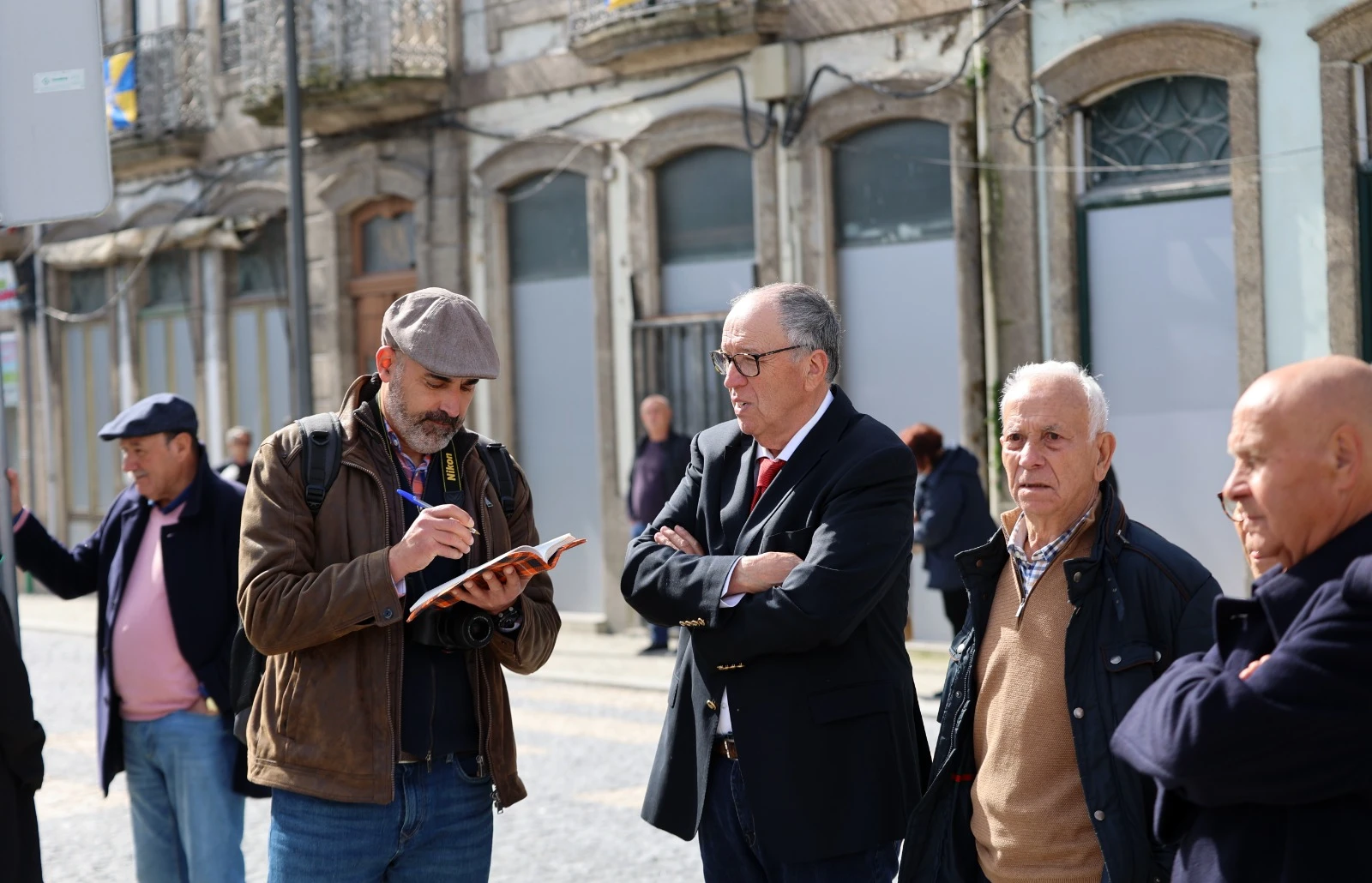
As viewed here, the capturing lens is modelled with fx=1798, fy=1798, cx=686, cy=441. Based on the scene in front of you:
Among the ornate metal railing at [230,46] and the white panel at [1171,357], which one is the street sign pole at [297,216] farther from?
the white panel at [1171,357]

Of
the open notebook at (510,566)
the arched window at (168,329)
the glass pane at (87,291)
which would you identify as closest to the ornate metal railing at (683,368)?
the arched window at (168,329)

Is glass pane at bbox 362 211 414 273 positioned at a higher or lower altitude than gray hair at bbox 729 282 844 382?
higher

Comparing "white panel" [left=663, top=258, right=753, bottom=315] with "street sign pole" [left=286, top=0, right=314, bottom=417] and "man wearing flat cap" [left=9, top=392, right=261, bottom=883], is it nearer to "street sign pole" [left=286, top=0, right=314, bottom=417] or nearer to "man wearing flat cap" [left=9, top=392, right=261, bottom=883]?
"street sign pole" [left=286, top=0, right=314, bottom=417]

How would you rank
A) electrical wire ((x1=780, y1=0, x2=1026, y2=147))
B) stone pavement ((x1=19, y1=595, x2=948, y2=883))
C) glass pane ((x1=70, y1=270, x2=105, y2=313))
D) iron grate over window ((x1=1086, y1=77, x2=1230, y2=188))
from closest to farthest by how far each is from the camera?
stone pavement ((x1=19, y1=595, x2=948, y2=883))
iron grate over window ((x1=1086, y1=77, x2=1230, y2=188))
electrical wire ((x1=780, y1=0, x2=1026, y2=147))
glass pane ((x1=70, y1=270, x2=105, y2=313))

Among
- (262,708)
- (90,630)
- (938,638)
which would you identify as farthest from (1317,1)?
(90,630)

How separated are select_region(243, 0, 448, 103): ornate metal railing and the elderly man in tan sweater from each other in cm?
1467

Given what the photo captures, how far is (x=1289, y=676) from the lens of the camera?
262cm

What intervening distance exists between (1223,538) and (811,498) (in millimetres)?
9553

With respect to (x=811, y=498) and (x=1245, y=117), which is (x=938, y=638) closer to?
(x=1245, y=117)

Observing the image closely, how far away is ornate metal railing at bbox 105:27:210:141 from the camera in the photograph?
21.2 meters

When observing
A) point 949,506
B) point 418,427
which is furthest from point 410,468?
point 949,506

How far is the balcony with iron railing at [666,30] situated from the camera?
15023 millimetres

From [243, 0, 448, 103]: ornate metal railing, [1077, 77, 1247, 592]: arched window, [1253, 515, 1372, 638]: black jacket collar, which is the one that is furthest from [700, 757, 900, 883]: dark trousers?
[243, 0, 448, 103]: ornate metal railing

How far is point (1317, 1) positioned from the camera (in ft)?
40.0
